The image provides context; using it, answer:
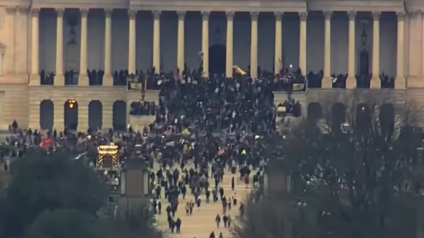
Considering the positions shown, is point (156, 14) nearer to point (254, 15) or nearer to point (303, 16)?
point (254, 15)

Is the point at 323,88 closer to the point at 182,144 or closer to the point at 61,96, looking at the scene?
the point at 61,96

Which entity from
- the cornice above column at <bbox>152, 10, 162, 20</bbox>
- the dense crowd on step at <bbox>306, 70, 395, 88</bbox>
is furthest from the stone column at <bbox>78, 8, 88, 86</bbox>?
the dense crowd on step at <bbox>306, 70, 395, 88</bbox>

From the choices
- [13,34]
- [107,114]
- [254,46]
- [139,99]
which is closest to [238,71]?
[254,46]

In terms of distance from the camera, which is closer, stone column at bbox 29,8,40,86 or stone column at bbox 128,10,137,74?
stone column at bbox 128,10,137,74

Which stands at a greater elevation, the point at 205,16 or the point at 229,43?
the point at 205,16

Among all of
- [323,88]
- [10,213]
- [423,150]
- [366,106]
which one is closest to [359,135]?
[423,150]

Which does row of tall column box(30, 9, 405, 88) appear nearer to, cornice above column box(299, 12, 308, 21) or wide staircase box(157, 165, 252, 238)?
cornice above column box(299, 12, 308, 21)

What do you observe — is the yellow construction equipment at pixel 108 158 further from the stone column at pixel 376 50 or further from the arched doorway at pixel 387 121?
the stone column at pixel 376 50
